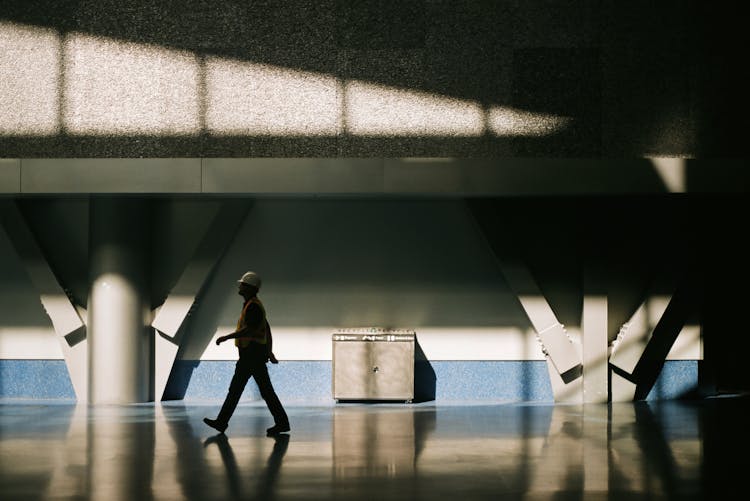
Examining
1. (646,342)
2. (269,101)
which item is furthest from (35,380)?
(646,342)

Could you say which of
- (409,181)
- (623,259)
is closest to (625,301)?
(623,259)

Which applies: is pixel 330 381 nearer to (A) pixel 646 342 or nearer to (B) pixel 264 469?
(A) pixel 646 342

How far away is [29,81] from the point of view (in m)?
14.3

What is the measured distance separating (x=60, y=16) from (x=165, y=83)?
1.77 metres

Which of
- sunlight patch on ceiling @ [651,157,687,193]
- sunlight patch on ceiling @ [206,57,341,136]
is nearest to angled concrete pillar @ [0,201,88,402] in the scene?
sunlight patch on ceiling @ [206,57,341,136]

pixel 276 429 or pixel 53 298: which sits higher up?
pixel 53 298

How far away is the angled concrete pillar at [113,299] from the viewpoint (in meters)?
14.7

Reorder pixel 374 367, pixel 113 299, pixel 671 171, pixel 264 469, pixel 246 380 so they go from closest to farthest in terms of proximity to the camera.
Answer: pixel 264 469, pixel 246 380, pixel 671 171, pixel 113 299, pixel 374 367

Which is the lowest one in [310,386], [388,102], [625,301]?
[310,386]

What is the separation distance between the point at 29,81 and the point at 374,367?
20.9ft

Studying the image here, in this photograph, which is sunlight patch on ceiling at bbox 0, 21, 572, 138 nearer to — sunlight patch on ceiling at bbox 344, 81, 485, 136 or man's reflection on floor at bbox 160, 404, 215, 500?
sunlight patch on ceiling at bbox 344, 81, 485, 136

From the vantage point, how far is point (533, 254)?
15.4 metres

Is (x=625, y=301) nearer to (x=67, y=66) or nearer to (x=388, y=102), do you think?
(x=388, y=102)

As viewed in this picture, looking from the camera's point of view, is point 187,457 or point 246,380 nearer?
point 187,457
